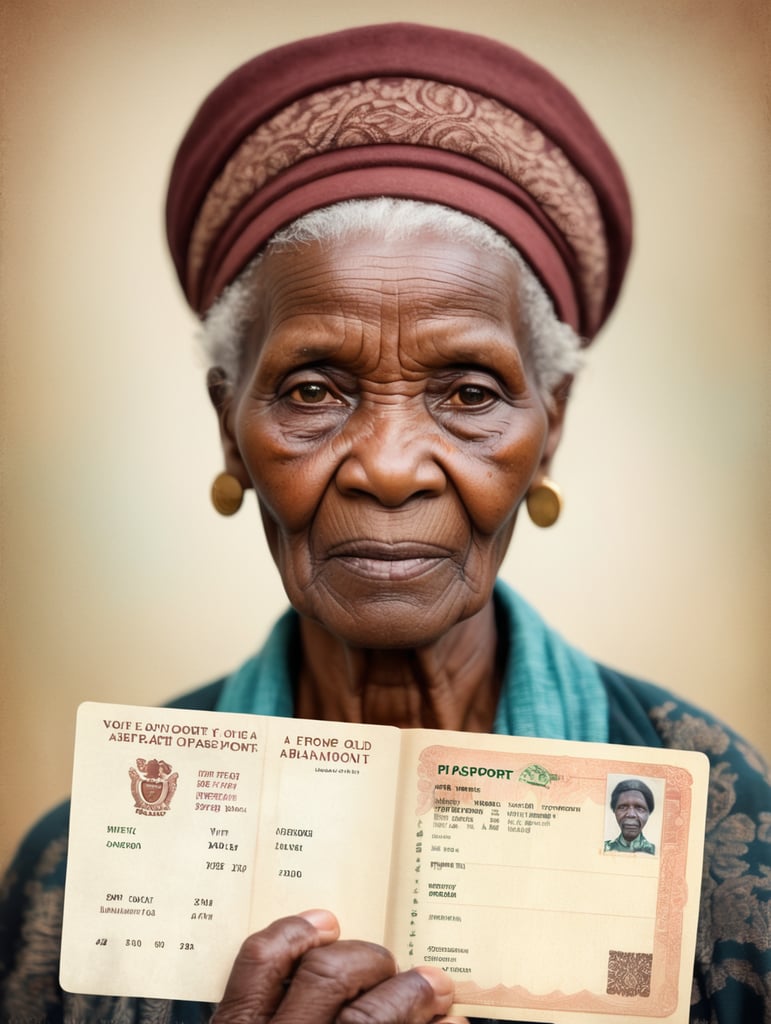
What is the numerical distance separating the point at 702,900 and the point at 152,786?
2.82ft

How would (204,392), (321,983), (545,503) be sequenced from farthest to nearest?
(204,392) → (545,503) → (321,983)

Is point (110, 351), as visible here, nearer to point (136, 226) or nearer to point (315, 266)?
point (136, 226)

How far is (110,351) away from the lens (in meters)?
1.96

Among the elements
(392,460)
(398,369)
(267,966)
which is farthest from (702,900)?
(398,369)

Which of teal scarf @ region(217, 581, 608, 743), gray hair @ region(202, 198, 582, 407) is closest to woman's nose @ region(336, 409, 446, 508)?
gray hair @ region(202, 198, 582, 407)

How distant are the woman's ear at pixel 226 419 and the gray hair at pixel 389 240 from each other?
0.02 m

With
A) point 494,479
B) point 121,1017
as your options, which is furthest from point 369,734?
point 121,1017

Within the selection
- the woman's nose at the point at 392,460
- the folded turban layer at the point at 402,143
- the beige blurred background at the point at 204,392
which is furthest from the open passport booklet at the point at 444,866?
the folded turban layer at the point at 402,143

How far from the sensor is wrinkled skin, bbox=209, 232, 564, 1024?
1436mm

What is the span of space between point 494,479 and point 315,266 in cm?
41

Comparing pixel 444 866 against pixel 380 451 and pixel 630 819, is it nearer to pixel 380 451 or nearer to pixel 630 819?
pixel 630 819

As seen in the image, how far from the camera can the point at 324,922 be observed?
4.79ft

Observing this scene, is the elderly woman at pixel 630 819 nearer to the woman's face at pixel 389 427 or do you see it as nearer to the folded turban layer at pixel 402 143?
the woman's face at pixel 389 427

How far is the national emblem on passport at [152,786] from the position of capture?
1.50 metres
